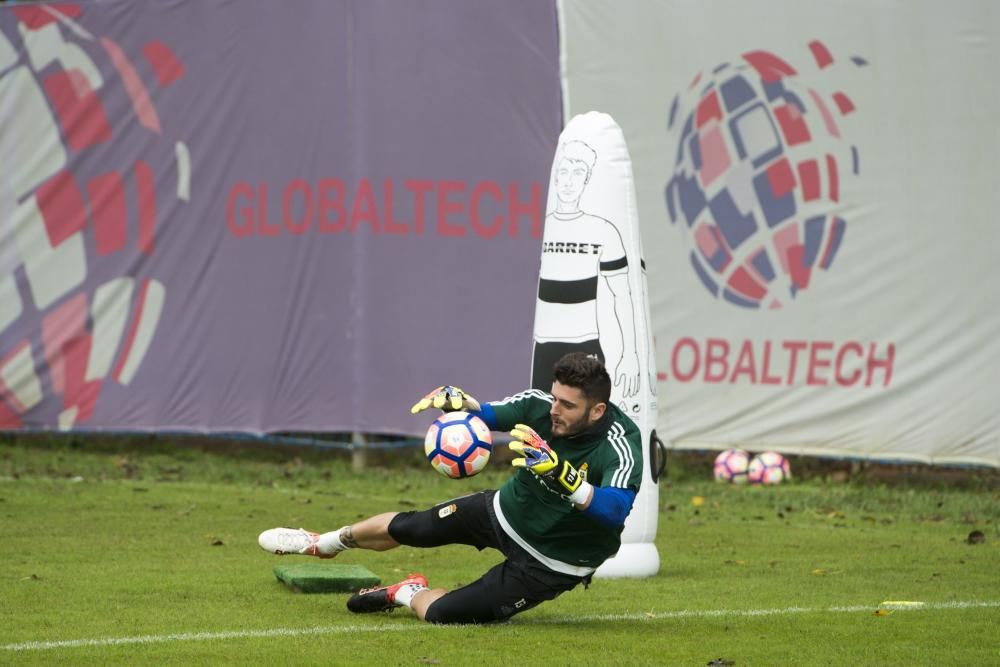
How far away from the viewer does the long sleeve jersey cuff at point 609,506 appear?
314 inches

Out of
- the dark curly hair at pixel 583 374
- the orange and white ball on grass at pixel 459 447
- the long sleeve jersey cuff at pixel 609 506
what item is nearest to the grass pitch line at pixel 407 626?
the orange and white ball on grass at pixel 459 447

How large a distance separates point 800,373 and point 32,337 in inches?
335

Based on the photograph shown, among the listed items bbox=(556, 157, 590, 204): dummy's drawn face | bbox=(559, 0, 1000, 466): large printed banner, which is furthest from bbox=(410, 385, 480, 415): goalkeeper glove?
bbox=(559, 0, 1000, 466): large printed banner

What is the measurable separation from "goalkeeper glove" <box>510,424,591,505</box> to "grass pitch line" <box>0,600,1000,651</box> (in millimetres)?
1142

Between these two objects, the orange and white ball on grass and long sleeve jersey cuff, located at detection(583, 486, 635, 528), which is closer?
long sleeve jersey cuff, located at detection(583, 486, 635, 528)

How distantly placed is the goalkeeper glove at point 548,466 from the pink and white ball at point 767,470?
8608mm

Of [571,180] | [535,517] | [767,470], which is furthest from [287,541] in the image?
[767,470]

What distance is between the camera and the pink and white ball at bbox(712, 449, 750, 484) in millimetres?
16281

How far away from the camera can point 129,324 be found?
1803 centimetres

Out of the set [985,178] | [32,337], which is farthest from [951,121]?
[32,337]

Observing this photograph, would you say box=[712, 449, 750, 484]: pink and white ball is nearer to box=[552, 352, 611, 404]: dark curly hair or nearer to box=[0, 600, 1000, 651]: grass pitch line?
box=[0, 600, 1000, 651]: grass pitch line

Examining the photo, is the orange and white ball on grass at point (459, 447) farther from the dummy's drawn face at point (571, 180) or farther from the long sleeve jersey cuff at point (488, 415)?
the dummy's drawn face at point (571, 180)

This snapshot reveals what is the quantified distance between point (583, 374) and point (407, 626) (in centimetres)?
164

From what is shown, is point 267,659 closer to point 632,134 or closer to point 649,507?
point 649,507
